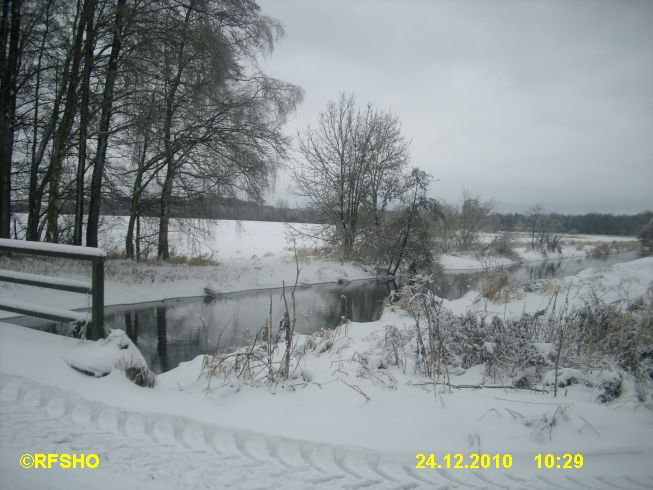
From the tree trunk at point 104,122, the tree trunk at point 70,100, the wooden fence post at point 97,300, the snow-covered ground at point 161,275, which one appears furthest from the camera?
the tree trunk at point 104,122

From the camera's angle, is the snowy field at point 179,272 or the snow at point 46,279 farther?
the snowy field at point 179,272

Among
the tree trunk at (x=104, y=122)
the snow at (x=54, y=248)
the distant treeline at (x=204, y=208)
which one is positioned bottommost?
the snow at (x=54, y=248)

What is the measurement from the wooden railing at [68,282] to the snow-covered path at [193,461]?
127cm

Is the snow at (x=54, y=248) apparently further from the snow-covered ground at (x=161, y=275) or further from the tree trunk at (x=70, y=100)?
the tree trunk at (x=70, y=100)

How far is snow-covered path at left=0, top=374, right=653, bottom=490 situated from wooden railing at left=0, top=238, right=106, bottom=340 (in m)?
1.27

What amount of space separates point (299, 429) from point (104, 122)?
454 inches

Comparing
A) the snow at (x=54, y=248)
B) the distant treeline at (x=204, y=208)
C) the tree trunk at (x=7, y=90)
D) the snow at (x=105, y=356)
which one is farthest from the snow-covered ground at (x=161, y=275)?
the snow at (x=105, y=356)

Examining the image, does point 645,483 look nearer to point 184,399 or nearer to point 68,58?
point 184,399

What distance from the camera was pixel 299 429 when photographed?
3.06m

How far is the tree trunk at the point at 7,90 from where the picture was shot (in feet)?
30.9

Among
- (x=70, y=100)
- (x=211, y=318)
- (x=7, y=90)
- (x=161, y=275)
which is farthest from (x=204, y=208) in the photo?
(x=7, y=90)

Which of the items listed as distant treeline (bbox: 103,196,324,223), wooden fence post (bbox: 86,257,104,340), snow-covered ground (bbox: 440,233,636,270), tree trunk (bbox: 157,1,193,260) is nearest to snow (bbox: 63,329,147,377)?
wooden fence post (bbox: 86,257,104,340)

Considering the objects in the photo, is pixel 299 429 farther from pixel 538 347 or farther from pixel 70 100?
pixel 70 100

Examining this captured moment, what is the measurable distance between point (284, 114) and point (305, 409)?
13544mm
